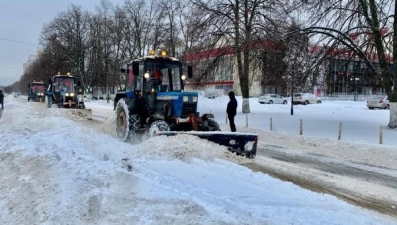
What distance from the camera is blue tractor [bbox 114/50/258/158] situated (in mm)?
10492

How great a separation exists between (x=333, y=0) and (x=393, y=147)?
854 cm

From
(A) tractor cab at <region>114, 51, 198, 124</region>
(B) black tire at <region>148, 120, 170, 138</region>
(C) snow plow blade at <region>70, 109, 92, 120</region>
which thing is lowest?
(C) snow plow blade at <region>70, 109, 92, 120</region>

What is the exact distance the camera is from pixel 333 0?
17.4 m

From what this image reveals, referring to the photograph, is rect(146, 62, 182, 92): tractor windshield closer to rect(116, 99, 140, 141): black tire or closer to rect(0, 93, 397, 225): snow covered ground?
rect(116, 99, 140, 141): black tire

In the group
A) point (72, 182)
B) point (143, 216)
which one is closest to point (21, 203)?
point (72, 182)

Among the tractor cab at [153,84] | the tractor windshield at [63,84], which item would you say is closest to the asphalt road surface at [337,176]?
the tractor cab at [153,84]

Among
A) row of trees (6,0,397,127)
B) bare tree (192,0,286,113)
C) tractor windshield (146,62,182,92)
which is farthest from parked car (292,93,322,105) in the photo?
tractor windshield (146,62,182,92)

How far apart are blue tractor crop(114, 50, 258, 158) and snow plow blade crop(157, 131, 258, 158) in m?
1.06

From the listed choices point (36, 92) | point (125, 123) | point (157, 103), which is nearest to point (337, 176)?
point (157, 103)

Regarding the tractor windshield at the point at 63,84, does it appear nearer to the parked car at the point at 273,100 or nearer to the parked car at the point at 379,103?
the parked car at the point at 273,100

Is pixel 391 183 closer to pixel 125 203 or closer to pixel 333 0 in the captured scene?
pixel 125 203

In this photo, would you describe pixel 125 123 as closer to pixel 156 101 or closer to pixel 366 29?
pixel 156 101

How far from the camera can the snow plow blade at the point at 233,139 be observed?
885 cm

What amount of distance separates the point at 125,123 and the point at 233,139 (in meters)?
4.49
